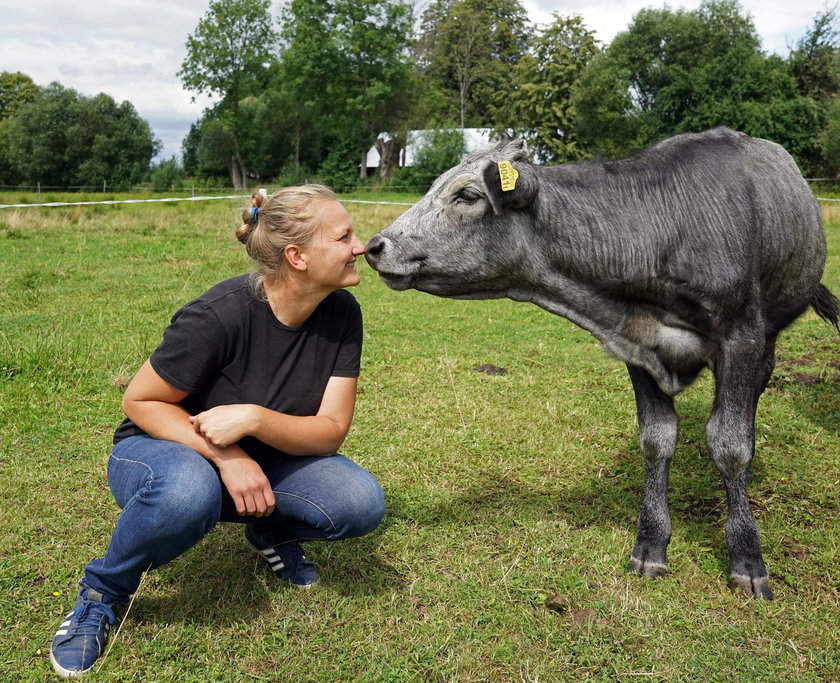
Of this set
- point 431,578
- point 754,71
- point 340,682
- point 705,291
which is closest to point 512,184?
point 705,291

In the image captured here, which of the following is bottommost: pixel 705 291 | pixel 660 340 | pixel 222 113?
pixel 660 340

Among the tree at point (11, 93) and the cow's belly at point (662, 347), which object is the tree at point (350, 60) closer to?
the tree at point (11, 93)

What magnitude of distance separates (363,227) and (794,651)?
14.8 meters

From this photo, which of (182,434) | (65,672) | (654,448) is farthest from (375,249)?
(65,672)

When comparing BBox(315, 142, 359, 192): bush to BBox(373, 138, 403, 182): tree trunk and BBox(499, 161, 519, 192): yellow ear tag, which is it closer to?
BBox(373, 138, 403, 182): tree trunk

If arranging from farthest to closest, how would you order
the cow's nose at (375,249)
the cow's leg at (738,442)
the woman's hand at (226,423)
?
1. the cow's leg at (738,442)
2. the cow's nose at (375,249)
3. the woman's hand at (226,423)

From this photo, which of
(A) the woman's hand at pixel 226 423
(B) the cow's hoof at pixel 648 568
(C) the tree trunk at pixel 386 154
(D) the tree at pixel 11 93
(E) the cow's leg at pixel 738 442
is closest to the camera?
(A) the woman's hand at pixel 226 423

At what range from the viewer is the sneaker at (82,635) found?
9.07 feet

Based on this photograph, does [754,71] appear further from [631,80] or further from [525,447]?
[525,447]

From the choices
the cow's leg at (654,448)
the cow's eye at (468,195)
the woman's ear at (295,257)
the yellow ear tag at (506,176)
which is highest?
the yellow ear tag at (506,176)

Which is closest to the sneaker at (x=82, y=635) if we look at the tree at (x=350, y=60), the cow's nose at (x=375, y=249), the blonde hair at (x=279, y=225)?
the blonde hair at (x=279, y=225)

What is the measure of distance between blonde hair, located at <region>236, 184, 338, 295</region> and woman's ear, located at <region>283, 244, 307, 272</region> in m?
0.02

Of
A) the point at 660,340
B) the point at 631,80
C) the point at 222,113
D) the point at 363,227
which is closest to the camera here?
the point at 660,340

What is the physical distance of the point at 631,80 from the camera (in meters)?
48.4
